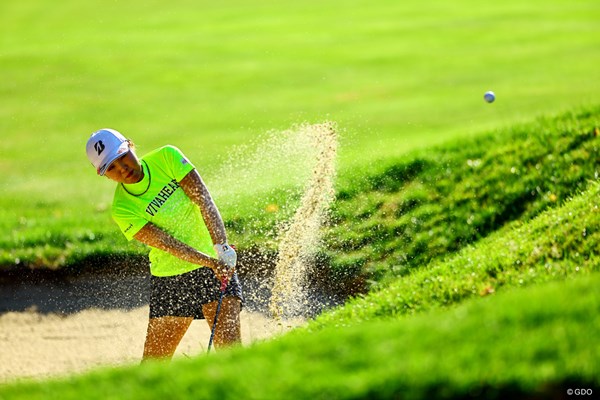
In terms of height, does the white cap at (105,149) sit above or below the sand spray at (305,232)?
Result: above

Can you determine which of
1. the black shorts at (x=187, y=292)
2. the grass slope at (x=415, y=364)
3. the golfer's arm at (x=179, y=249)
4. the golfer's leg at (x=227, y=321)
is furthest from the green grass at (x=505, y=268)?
the grass slope at (x=415, y=364)

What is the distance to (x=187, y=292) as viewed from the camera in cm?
620

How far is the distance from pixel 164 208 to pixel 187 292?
63cm

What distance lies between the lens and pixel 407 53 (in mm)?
14352

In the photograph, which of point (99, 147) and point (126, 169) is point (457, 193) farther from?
point (99, 147)

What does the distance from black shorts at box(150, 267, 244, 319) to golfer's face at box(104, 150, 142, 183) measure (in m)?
0.75

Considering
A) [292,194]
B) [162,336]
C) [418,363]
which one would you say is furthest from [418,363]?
[292,194]

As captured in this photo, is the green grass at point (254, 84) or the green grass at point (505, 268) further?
the green grass at point (254, 84)

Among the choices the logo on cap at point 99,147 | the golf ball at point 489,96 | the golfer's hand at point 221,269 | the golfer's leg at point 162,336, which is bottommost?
the golfer's leg at point 162,336

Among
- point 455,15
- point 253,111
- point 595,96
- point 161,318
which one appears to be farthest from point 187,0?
point 161,318

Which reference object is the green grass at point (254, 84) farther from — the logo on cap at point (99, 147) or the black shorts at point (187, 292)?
the logo on cap at point (99, 147)

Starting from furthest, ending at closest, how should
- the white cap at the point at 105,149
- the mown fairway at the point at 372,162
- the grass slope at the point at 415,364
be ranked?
the white cap at the point at 105,149
the mown fairway at the point at 372,162
the grass slope at the point at 415,364

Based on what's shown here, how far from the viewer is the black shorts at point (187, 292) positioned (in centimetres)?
620

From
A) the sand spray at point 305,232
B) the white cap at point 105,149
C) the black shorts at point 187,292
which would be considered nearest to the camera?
the white cap at point 105,149
